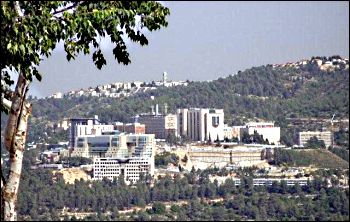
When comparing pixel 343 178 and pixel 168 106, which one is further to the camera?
pixel 168 106

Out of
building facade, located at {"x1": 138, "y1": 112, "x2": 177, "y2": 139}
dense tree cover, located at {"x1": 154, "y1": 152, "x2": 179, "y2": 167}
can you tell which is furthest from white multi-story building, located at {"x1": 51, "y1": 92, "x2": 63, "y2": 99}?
dense tree cover, located at {"x1": 154, "y1": 152, "x2": 179, "y2": 167}

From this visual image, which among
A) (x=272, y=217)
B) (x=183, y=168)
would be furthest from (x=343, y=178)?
(x=272, y=217)

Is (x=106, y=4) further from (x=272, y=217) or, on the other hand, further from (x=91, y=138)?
(x=91, y=138)

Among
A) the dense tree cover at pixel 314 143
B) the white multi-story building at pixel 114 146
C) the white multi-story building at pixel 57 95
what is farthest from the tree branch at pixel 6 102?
the white multi-story building at pixel 57 95

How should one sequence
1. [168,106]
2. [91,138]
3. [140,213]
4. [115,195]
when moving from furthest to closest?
[168,106], [91,138], [115,195], [140,213]

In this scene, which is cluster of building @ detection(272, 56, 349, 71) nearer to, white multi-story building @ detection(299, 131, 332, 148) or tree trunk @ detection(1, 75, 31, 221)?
white multi-story building @ detection(299, 131, 332, 148)

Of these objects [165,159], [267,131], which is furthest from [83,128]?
[267,131]
